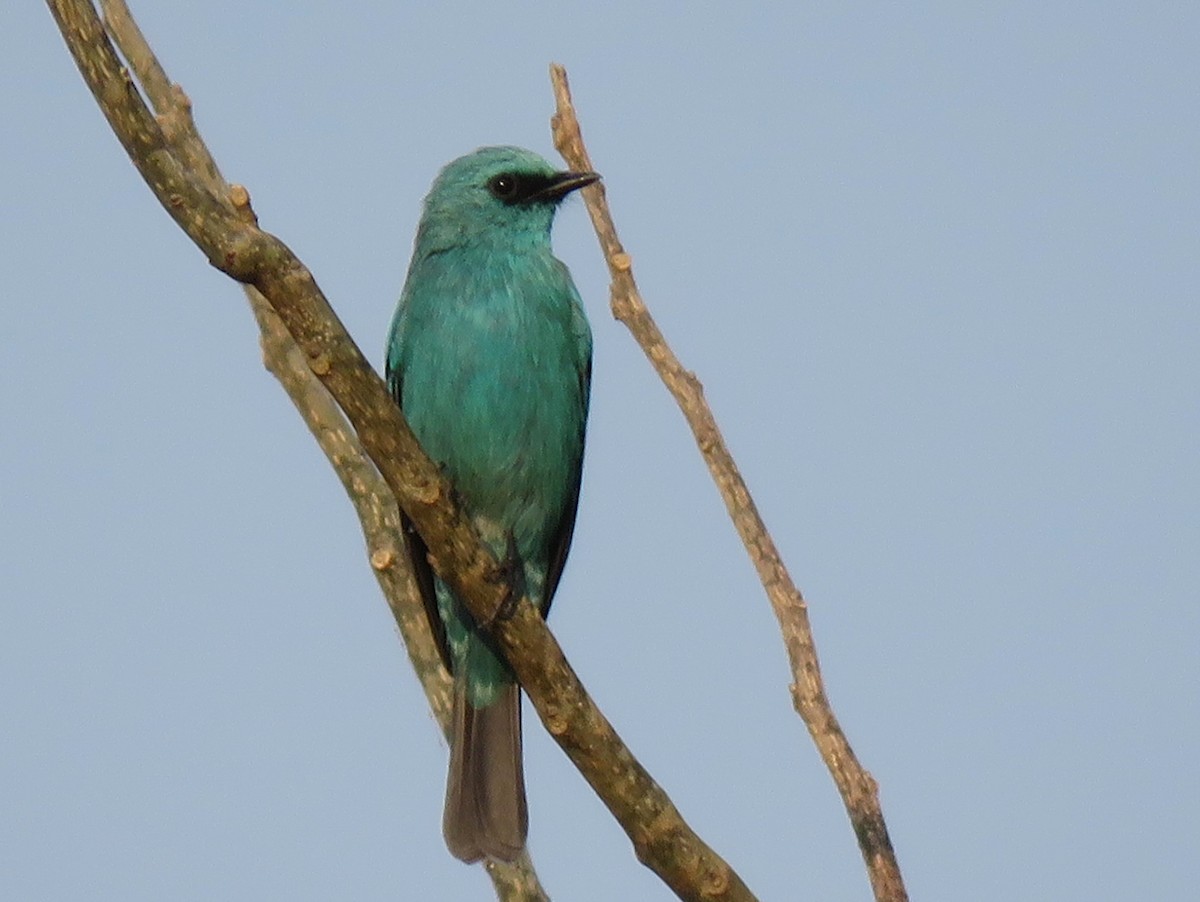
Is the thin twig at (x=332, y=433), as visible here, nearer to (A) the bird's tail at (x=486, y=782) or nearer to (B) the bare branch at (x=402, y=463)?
(A) the bird's tail at (x=486, y=782)

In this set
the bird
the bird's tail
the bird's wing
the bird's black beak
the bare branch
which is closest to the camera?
the bare branch

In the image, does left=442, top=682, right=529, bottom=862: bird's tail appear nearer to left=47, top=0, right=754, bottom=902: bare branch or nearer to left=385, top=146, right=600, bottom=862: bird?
left=385, top=146, right=600, bottom=862: bird

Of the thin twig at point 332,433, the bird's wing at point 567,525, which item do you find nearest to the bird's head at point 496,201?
the bird's wing at point 567,525

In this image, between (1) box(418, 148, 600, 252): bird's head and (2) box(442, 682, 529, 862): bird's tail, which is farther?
(1) box(418, 148, 600, 252): bird's head

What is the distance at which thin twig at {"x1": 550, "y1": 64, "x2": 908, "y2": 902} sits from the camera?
13.8 ft

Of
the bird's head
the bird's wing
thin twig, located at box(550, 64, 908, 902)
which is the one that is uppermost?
the bird's head

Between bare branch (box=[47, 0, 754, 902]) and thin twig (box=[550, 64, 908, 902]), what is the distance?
410 millimetres

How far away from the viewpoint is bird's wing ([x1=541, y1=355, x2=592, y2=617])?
21.5ft

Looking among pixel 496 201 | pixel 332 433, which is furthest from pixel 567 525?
pixel 496 201

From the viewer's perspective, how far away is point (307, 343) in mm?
4234

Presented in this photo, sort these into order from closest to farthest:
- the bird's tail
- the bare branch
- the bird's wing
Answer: the bare branch, the bird's tail, the bird's wing

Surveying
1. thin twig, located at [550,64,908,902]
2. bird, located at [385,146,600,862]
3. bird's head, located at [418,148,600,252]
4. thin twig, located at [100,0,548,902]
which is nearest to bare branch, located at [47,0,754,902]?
thin twig, located at [550,64,908,902]

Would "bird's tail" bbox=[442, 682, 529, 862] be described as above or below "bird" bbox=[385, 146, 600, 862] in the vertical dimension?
below

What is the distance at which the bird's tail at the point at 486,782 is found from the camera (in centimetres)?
589
